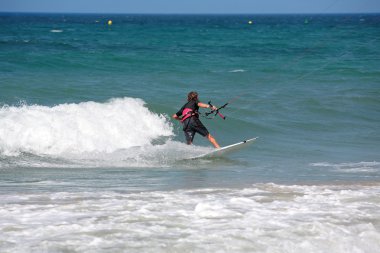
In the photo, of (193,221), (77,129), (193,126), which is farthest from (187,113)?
(193,221)

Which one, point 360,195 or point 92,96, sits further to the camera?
point 92,96

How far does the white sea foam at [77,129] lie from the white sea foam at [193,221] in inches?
198

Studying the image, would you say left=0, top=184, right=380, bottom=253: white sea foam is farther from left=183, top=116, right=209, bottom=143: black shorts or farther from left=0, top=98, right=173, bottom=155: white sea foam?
left=0, top=98, right=173, bottom=155: white sea foam

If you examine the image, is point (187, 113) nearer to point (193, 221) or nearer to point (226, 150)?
point (226, 150)

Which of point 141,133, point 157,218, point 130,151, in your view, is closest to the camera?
point 157,218

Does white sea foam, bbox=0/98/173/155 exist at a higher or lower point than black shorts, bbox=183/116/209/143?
lower

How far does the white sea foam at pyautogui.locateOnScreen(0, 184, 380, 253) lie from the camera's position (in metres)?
6.35

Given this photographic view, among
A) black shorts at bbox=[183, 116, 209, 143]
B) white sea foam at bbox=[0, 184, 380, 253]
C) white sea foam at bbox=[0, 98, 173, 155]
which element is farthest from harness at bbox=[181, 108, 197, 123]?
white sea foam at bbox=[0, 184, 380, 253]

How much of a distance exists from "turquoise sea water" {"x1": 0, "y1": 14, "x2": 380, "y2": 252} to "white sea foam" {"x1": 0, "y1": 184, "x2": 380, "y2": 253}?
0.02 meters

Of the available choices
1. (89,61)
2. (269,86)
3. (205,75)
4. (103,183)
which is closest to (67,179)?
(103,183)

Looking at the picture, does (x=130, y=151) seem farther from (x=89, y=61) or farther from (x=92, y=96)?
(x=89, y=61)

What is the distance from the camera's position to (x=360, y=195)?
28.1ft

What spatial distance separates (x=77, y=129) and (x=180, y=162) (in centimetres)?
349

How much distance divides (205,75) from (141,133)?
1161 centimetres
